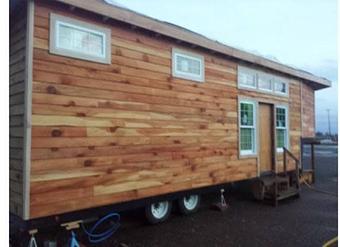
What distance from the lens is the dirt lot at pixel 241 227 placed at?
522cm

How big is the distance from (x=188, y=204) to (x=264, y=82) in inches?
160

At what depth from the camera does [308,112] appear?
36.6 feet

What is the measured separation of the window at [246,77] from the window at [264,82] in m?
0.26

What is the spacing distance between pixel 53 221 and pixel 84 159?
0.94 metres

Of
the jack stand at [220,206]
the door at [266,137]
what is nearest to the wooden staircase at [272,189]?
the door at [266,137]

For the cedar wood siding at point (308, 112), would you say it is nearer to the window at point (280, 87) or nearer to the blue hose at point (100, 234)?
the window at point (280, 87)

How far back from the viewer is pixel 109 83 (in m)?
5.18

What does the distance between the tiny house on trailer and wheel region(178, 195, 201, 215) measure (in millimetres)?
27

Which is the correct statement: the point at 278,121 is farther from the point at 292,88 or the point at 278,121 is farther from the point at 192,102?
the point at 192,102

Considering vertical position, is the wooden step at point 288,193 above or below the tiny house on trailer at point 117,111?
below

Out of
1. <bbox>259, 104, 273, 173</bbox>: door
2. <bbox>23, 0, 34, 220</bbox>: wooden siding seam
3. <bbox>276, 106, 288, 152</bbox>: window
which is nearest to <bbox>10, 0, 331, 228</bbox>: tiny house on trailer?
<bbox>23, 0, 34, 220</bbox>: wooden siding seam

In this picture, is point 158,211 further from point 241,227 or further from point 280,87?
point 280,87

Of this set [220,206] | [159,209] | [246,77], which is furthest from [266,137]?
[159,209]
